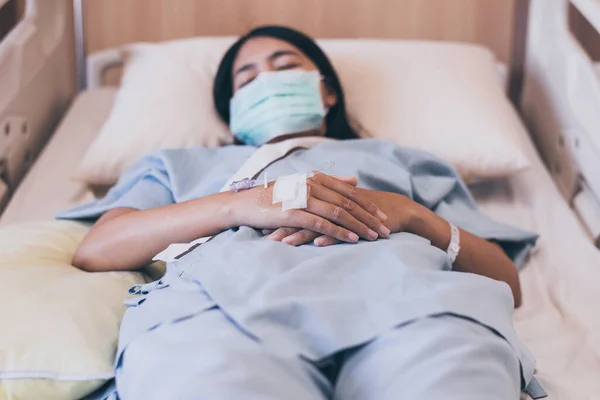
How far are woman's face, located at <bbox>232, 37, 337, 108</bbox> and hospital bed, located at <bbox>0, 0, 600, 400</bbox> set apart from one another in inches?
19.4

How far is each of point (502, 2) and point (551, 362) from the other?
1451 millimetres

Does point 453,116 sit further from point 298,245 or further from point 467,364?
point 467,364

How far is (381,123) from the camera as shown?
1.85 metres

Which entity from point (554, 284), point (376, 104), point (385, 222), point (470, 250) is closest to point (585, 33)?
point (376, 104)

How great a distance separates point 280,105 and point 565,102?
0.79 m

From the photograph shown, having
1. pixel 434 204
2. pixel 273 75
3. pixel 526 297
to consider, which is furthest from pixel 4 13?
pixel 526 297

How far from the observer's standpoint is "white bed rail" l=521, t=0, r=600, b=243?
1677mm

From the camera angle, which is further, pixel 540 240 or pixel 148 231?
pixel 540 240

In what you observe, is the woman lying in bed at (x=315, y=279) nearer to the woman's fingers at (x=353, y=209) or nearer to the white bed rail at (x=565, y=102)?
the woman's fingers at (x=353, y=209)

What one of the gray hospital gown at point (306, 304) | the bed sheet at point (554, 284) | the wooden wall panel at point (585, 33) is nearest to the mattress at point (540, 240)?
the bed sheet at point (554, 284)

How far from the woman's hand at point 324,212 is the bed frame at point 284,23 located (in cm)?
83

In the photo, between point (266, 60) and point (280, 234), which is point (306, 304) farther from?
point (266, 60)

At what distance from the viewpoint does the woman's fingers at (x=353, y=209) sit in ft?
3.92

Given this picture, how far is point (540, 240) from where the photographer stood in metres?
1.61
